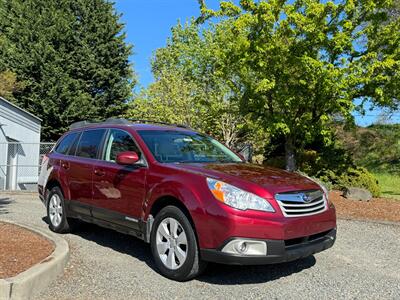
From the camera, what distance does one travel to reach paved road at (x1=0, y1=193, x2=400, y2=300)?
4.78 meters

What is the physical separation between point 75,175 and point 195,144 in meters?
1.96

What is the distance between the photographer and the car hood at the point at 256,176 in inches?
196

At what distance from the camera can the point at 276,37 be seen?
41.4 feet

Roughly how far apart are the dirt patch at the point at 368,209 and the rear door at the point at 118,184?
5373 mm

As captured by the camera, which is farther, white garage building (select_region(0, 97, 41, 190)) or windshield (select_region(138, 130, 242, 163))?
white garage building (select_region(0, 97, 41, 190))

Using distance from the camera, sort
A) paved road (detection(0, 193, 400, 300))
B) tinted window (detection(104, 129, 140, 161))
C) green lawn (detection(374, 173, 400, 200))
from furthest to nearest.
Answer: green lawn (detection(374, 173, 400, 200))
tinted window (detection(104, 129, 140, 161))
paved road (detection(0, 193, 400, 300))

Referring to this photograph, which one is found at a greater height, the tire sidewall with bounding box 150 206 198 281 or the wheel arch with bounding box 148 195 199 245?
the wheel arch with bounding box 148 195 199 245

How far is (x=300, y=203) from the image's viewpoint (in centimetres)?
502

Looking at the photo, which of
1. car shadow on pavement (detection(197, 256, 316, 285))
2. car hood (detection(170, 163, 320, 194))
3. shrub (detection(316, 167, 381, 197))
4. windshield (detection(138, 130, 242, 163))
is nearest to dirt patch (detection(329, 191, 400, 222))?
shrub (detection(316, 167, 381, 197))

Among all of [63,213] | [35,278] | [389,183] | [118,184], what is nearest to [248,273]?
[118,184]

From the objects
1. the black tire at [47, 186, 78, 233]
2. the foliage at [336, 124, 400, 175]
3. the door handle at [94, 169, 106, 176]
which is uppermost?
the foliage at [336, 124, 400, 175]

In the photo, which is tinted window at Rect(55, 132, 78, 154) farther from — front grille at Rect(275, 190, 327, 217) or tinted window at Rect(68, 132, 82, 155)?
front grille at Rect(275, 190, 327, 217)

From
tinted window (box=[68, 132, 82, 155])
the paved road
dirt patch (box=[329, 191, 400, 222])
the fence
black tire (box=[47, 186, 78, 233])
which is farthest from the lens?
the fence

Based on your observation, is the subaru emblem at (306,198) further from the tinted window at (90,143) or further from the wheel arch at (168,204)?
the tinted window at (90,143)
